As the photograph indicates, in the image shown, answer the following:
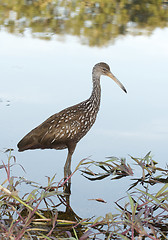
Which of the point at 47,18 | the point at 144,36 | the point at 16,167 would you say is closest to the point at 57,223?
the point at 16,167

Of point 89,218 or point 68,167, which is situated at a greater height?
point 68,167

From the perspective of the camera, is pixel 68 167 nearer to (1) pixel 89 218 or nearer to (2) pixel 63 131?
(2) pixel 63 131

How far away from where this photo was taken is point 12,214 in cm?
440

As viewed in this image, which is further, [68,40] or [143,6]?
[143,6]

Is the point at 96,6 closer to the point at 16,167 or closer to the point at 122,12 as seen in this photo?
the point at 122,12

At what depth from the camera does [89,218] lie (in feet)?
14.7

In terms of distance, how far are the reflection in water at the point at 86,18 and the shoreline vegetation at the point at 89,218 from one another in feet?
17.0

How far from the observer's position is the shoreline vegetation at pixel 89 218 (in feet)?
12.1

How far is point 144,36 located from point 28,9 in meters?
3.77

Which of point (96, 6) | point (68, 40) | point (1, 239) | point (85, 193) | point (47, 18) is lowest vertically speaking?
point (1, 239)

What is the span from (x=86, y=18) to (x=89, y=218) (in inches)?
354

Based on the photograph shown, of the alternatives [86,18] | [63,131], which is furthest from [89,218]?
[86,18]

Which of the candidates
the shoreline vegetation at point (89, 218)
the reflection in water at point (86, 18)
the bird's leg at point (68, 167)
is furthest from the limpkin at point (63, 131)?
the reflection in water at point (86, 18)

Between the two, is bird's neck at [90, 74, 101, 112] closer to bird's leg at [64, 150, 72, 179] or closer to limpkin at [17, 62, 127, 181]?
limpkin at [17, 62, 127, 181]
